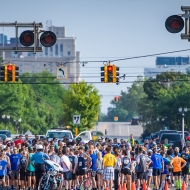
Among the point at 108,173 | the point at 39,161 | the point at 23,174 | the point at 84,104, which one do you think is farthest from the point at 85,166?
the point at 84,104

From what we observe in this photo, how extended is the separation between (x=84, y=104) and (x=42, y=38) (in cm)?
6269

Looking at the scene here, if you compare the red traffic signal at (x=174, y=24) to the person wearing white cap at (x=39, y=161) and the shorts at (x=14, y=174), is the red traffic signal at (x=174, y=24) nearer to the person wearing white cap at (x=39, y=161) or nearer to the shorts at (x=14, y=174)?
the person wearing white cap at (x=39, y=161)

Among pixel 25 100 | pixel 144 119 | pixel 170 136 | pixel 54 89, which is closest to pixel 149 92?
pixel 144 119

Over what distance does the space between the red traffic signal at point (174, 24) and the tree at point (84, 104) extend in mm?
62920

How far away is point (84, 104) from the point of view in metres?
85.6

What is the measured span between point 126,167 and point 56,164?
2755 mm

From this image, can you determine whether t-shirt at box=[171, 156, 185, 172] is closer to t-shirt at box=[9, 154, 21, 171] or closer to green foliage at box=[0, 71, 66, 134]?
t-shirt at box=[9, 154, 21, 171]

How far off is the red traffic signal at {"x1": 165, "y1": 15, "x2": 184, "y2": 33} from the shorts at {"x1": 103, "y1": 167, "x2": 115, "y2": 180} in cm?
935

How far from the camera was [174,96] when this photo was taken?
315 ft

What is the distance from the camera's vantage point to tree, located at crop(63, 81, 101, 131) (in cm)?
8500

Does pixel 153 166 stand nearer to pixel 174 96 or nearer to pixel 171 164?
pixel 171 164

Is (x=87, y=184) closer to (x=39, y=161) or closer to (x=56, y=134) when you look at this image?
(x=39, y=161)

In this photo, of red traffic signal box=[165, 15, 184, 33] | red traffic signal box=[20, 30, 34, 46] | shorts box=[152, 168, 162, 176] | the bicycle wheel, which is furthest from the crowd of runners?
red traffic signal box=[165, 15, 184, 33]

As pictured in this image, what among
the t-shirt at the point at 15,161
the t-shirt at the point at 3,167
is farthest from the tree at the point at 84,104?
the t-shirt at the point at 3,167
